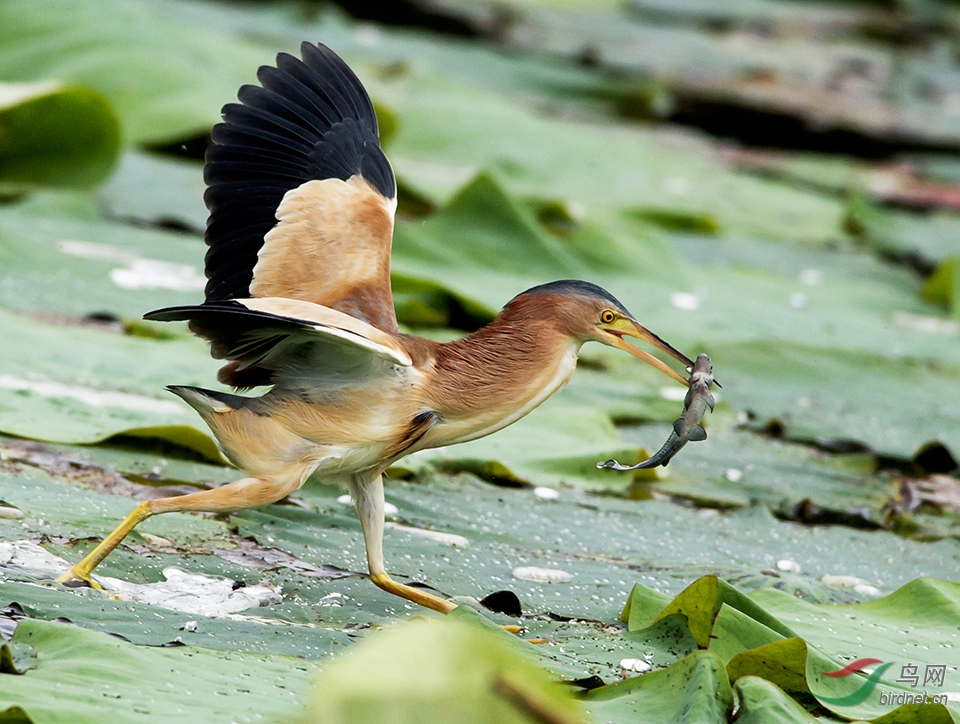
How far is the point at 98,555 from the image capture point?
272 cm

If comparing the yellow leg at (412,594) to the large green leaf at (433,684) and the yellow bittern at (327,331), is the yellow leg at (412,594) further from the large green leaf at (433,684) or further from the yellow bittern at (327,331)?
the large green leaf at (433,684)

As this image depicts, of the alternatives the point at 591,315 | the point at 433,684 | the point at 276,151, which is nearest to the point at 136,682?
the point at 433,684

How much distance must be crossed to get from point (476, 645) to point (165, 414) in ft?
8.75

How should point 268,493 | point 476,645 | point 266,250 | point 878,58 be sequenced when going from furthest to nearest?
point 878,58 → point 266,250 → point 268,493 → point 476,645

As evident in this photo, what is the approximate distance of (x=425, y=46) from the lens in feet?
32.1

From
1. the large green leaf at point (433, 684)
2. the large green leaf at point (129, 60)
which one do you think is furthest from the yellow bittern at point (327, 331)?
the large green leaf at point (129, 60)

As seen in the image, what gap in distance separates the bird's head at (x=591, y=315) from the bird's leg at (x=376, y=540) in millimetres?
554

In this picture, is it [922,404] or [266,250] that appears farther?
[922,404]

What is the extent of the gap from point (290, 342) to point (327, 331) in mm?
232

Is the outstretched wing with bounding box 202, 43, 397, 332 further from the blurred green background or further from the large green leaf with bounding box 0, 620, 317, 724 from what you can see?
the large green leaf with bounding box 0, 620, 317, 724

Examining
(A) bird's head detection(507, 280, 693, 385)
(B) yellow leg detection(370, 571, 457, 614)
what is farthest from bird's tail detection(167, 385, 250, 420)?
(A) bird's head detection(507, 280, 693, 385)

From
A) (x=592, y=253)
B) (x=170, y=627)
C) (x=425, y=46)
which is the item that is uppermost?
(x=425, y=46)

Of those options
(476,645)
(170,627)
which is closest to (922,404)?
(170,627)

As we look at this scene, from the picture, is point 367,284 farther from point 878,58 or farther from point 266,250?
point 878,58
